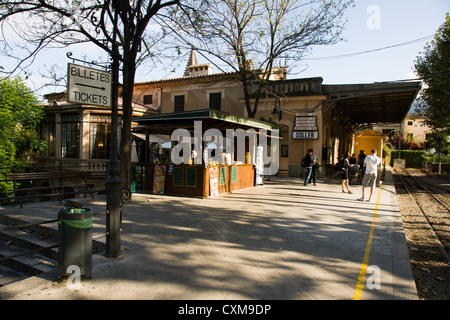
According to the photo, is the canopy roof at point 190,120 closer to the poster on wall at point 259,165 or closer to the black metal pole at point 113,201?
the poster on wall at point 259,165

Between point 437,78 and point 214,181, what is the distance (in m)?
16.2

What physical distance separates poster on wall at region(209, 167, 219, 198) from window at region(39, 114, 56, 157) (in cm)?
1417

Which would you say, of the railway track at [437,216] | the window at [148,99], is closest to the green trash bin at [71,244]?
the railway track at [437,216]

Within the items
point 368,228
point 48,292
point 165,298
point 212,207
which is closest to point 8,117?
point 212,207

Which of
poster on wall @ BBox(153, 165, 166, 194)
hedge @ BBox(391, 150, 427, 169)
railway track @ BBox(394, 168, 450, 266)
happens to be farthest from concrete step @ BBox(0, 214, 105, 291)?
hedge @ BBox(391, 150, 427, 169)

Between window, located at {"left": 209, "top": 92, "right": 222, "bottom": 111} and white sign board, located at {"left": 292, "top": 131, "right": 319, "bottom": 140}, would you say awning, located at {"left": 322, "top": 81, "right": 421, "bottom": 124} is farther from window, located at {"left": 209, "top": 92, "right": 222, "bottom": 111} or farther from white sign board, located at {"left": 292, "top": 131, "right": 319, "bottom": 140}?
window, located at {"left": 209, "top": 92, "right": 222, "bottom": 111}

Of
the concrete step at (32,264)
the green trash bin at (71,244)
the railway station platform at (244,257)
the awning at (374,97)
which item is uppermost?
the awning at (374,97)

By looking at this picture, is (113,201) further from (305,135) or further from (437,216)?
(305,135)

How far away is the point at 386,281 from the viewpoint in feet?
13.6

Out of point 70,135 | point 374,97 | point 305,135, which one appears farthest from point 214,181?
point 374,97

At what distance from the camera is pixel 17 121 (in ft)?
55.4

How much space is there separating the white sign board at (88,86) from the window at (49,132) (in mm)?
17691

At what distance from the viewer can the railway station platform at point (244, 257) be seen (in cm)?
372

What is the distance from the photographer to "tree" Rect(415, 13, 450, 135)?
17.2 m
